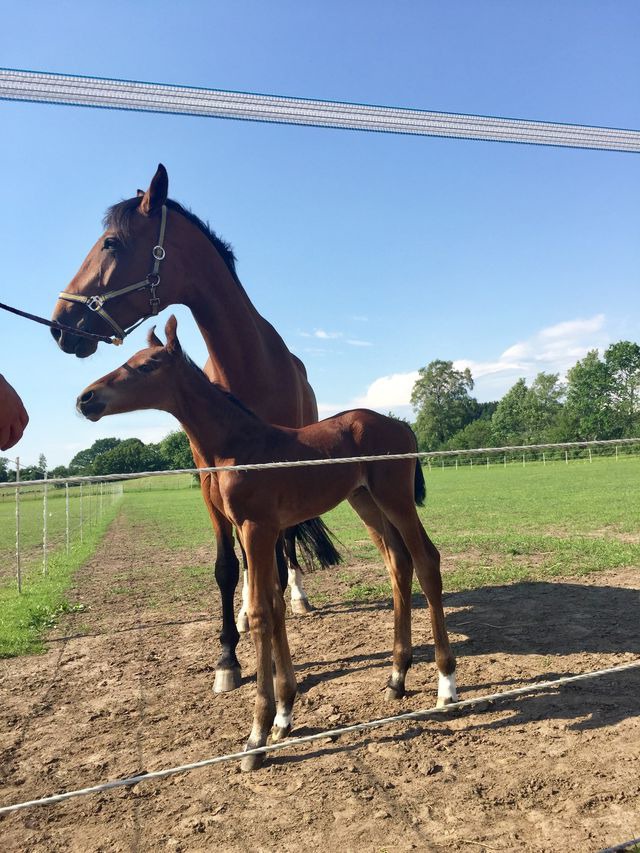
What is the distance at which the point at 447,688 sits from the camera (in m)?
3.52

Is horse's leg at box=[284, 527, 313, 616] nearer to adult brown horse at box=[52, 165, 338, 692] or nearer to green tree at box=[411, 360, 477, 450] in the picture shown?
adult brown horse at box=[52, 165, 338, 692]

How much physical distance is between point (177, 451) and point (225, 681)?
36.3ft

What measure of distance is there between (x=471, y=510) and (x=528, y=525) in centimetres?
399

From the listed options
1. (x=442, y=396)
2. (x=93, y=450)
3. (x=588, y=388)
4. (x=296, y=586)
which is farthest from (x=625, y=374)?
(x=296, y=586)

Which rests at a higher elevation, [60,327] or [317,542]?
[60,327]

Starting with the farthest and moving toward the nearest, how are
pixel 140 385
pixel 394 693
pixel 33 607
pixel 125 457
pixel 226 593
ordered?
pixel 125 457
pixel 33 607
pixel 226 593
pixel 394 693
pixel 140 385

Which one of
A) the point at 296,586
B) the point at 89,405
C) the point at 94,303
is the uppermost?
the point at 94,303

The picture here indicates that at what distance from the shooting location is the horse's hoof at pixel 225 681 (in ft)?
13.6

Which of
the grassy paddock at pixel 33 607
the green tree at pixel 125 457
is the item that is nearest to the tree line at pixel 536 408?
the green tree at pixel 125 457

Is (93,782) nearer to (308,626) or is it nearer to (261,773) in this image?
(261,773)

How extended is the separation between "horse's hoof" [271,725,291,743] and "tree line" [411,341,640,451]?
47.4m

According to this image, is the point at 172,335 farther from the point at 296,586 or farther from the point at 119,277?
the point at 296,586

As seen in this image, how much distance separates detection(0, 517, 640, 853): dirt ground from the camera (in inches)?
93.7

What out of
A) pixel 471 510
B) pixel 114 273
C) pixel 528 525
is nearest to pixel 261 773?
pixel 114 273
